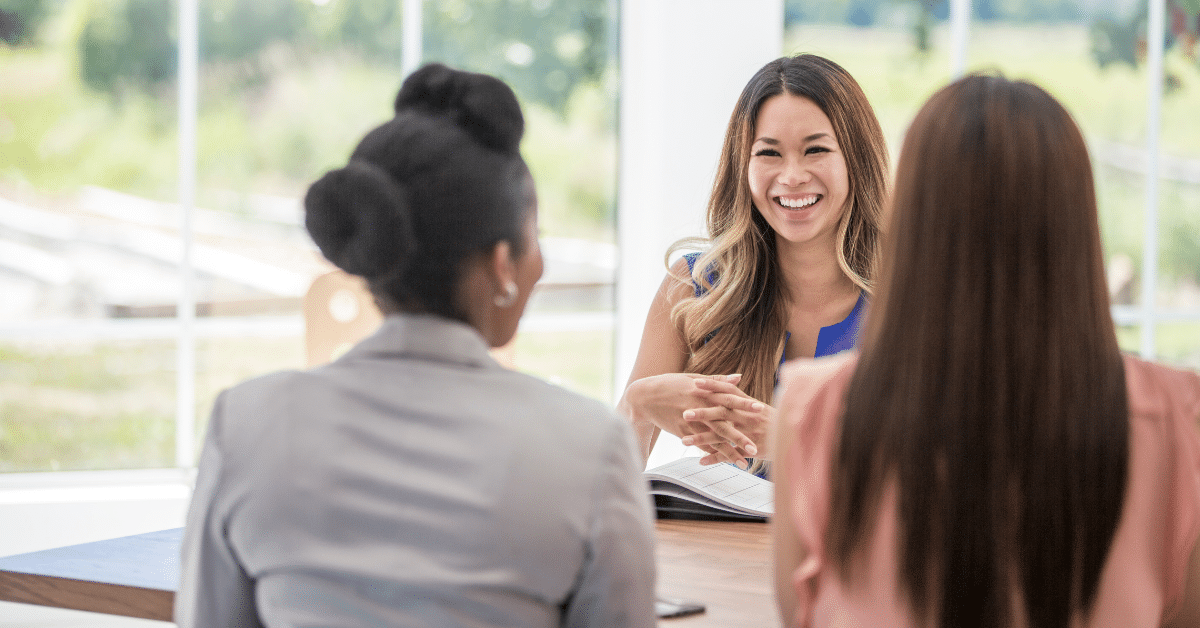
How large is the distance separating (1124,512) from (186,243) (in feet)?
11.0

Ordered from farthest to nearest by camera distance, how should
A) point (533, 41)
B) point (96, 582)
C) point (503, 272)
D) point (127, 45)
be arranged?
point (533, 41)
point (127, 45)
point (96, 582)
point (503, 272)

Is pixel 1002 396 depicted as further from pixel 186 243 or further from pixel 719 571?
pixel 186 243

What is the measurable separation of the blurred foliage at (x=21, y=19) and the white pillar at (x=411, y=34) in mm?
1182

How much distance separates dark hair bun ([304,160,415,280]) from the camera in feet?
3.04

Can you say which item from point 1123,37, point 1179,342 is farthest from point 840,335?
point 1179,342

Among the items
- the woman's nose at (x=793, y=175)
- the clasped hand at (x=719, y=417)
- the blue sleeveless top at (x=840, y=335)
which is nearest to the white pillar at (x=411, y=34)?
the woman's nose at (x=793, y=175)

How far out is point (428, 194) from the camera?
0.94 m

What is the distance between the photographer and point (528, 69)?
416cm

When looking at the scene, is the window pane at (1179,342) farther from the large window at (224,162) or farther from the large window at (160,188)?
the large window at (160,188)

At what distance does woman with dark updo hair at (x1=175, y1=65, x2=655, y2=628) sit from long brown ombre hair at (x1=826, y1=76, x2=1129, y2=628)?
245 mm

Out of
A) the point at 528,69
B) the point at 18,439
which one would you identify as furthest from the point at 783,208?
the point at 18,439

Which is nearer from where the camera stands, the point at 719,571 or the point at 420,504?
the point at 420,504

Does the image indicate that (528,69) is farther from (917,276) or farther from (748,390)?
(917,276)

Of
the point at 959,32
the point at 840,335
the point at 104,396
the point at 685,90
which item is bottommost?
the point at 104,396
